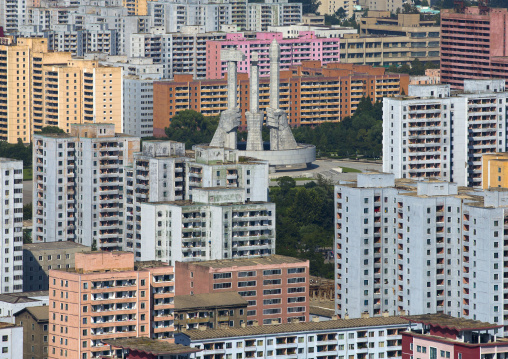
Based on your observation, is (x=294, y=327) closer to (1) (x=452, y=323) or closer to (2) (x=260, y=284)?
(2) (x=260, y=284)

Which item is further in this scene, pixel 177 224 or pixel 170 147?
pixel 170 147

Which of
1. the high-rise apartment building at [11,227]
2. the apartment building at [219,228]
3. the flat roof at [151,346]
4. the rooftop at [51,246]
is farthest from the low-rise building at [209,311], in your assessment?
the rooftop at [51,246]

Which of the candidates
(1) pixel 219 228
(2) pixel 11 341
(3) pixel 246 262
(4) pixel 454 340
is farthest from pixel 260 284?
(4) pixel 454 340

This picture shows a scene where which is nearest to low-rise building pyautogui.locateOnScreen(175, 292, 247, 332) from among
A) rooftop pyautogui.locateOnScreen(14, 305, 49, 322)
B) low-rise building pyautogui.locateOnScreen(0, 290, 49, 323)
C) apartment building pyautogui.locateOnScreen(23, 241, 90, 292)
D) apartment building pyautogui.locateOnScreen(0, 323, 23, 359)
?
rooftop pyautogui.locateOnScreen(14, 305, 49, 322)

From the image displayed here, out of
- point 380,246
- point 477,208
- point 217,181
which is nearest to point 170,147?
point 217,181

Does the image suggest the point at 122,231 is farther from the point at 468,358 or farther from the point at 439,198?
the point at 468,358

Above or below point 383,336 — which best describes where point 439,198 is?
above

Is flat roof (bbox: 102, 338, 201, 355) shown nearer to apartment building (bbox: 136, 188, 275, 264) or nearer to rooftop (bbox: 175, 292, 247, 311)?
rooftop (bbox: 175, 292, 247, 311)
